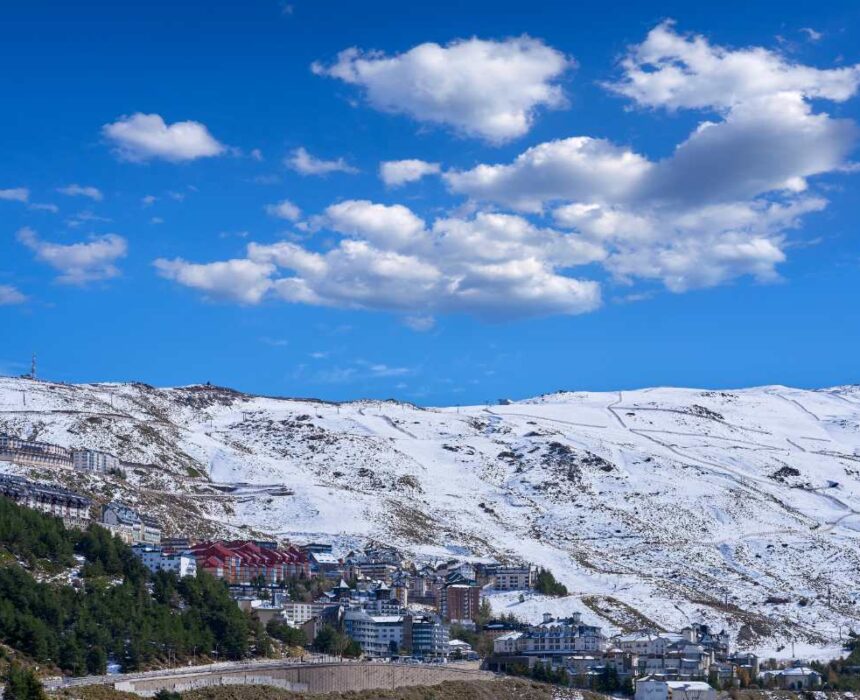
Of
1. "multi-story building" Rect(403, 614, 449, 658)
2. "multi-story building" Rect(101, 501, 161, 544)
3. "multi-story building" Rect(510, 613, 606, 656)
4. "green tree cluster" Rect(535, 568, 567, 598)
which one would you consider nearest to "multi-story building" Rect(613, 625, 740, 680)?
"multi-story building" Rect(510, 613, 606, 656)

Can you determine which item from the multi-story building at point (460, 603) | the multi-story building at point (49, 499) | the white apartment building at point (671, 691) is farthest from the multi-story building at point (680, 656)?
the multi-story building at point (49, 499)

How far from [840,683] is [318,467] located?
9345 centimetres

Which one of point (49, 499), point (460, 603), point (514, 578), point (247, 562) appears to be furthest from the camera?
point (514, 578)

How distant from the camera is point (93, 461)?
15625cm

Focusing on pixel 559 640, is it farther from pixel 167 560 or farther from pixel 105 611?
pixel 105 611

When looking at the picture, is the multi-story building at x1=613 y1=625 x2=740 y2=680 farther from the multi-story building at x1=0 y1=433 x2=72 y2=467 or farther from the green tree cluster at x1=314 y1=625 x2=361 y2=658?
the multi-story building at x1=0 y1=433 x2=72 y2=467

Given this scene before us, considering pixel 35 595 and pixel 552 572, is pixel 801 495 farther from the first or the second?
pixel 35 595

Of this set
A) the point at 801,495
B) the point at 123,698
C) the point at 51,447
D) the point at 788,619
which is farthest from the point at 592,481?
the point at 123,698

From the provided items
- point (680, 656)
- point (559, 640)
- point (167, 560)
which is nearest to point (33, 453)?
point (167, 560)

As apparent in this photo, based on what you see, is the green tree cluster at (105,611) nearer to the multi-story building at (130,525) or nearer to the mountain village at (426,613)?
the mountain village at (426,613)

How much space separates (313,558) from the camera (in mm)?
135250

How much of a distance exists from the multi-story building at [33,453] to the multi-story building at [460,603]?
5118cm

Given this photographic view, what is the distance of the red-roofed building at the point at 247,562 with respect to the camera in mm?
118938

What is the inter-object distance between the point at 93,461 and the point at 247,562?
131 feet
